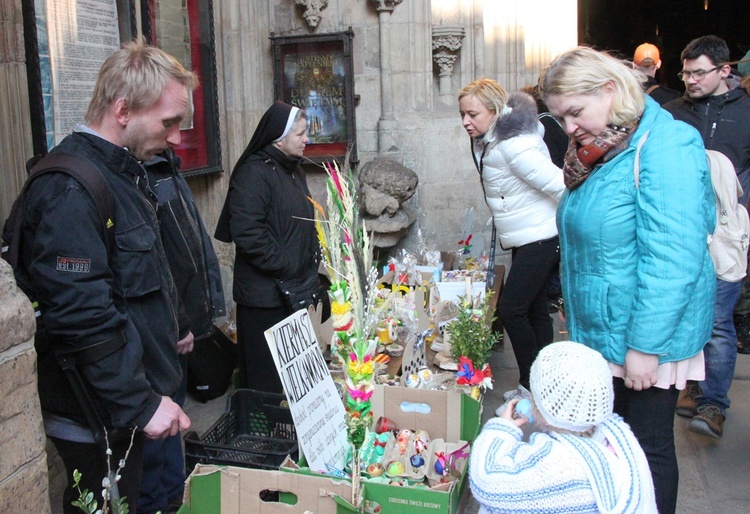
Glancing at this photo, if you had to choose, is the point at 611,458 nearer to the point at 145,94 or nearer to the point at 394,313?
the point at 145,94

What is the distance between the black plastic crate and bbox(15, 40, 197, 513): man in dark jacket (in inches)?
11.7

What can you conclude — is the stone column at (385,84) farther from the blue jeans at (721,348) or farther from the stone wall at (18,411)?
the stone wall at (18,411)

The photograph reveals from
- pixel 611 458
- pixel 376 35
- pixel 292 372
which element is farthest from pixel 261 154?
pixel 376 35

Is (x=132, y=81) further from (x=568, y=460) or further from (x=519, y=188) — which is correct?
(x=519, y=188)

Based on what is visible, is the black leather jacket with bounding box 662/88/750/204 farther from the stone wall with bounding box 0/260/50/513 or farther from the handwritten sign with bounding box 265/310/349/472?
the stone wall with bounding box 0/260/50/513

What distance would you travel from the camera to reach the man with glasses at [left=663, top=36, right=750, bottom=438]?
14.0 feet

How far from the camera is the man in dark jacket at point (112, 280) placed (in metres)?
2.12

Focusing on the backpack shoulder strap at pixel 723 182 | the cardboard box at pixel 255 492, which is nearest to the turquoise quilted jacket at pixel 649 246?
the cardboard box at pixel 255 492

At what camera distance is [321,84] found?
269 inches

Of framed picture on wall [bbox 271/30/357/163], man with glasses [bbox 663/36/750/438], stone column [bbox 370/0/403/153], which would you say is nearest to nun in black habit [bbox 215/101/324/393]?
man with glasses [bbox 663/36/750/438]

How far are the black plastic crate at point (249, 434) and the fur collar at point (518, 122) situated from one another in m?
1.92

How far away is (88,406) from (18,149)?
1.85m

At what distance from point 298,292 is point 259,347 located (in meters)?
0.37

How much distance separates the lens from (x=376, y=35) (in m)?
6.90
